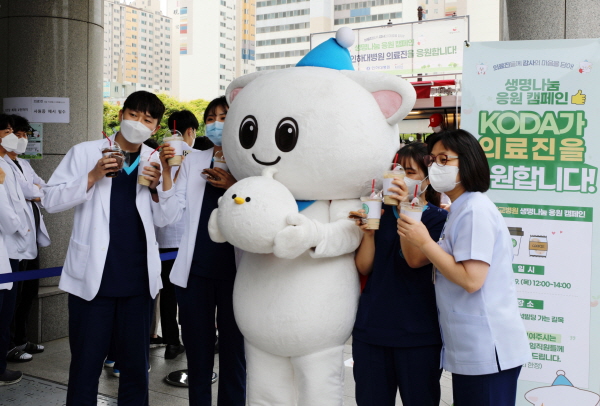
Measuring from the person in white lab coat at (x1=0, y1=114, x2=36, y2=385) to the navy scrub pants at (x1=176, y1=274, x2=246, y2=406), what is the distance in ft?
5.40

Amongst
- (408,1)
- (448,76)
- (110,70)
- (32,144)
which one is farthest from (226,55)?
(32,144)

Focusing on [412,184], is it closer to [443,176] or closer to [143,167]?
[443,176]

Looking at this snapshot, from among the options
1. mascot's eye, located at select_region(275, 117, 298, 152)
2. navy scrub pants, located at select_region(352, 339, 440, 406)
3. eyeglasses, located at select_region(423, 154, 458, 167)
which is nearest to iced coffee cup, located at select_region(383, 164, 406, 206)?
eyeglasses, located at select_region(423, 154, 458, 167)

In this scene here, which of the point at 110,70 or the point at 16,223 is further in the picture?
the point at 110,70

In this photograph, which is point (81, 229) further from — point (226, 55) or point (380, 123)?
point (226, 55)

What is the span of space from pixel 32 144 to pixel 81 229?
314 centimetres

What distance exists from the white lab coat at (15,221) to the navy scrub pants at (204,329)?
5.43ft

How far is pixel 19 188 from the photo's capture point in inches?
181

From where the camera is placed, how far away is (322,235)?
2621mm

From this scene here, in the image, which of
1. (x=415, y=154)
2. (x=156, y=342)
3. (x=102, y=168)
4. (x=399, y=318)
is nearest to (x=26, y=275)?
(x=102, y=168)

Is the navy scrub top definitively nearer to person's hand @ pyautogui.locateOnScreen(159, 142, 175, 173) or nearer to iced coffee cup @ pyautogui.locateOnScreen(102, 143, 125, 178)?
person's hand @ pyautogui.locateOnScreen(159, 142, 175, 173)

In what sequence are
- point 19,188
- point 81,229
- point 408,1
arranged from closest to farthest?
point 81,229, point 19,188, point 408,1

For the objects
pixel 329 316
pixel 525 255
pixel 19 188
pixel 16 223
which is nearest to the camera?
pixel 329 316

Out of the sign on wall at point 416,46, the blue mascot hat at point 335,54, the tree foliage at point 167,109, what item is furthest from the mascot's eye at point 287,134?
the tree foliage at point 167,109
